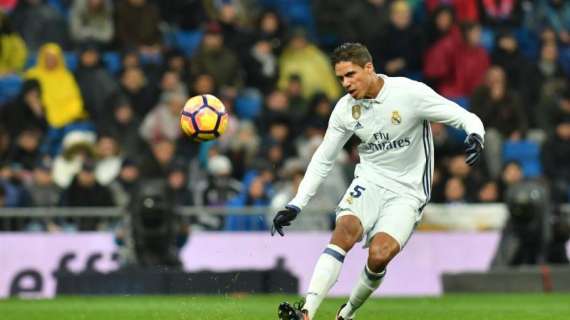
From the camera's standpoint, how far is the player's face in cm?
1091

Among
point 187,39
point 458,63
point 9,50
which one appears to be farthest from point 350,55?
point 187,39

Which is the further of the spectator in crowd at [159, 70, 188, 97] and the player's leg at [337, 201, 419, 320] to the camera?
the spectator in crowd at [159, 70, 188, 97]

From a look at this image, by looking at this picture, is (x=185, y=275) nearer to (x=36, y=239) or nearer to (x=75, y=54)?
(x=36, y=239)

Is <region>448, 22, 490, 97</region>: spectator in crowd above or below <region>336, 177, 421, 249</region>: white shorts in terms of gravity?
below

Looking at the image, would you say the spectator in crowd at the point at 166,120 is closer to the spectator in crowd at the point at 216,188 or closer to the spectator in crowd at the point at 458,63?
the spectator in crowd at the point at 216,188

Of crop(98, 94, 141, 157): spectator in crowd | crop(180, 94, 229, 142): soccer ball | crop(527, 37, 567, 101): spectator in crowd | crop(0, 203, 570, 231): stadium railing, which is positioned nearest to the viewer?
crop(180, 94, 229, 142): soccer ball

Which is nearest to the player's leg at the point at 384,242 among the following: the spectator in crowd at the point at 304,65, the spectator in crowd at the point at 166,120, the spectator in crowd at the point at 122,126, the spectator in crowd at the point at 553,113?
the spectator in crowd at the point at 122,126

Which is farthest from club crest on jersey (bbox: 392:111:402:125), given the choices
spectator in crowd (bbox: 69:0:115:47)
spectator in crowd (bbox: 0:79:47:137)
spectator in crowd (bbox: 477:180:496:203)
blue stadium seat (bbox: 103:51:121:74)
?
spectator in crowd (bbox: 69:0:115:47)

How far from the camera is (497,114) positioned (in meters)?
21.1

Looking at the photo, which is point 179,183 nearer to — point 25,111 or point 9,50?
point 25,111

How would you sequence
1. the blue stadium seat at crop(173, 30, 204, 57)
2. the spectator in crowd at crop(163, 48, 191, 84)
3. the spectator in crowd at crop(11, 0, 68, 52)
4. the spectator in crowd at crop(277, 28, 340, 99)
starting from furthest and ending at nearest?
the blue stadium seat at crop(173, 30, 204, 57)
the spectator in crowd at crop(11, 0, 68, 52)
the spectator in crowd at crop(277, 28, 340, 99)
the spectator in crowd at crop(163, 48, 191, 84)

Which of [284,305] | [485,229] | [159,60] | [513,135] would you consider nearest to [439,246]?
[485,229]

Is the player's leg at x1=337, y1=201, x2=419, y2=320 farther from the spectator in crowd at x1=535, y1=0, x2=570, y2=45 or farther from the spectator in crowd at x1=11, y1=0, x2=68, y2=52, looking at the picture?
the spectator in crowd at x1=535, y1=0, x2=570, y2=45

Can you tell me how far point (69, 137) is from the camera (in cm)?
2006
